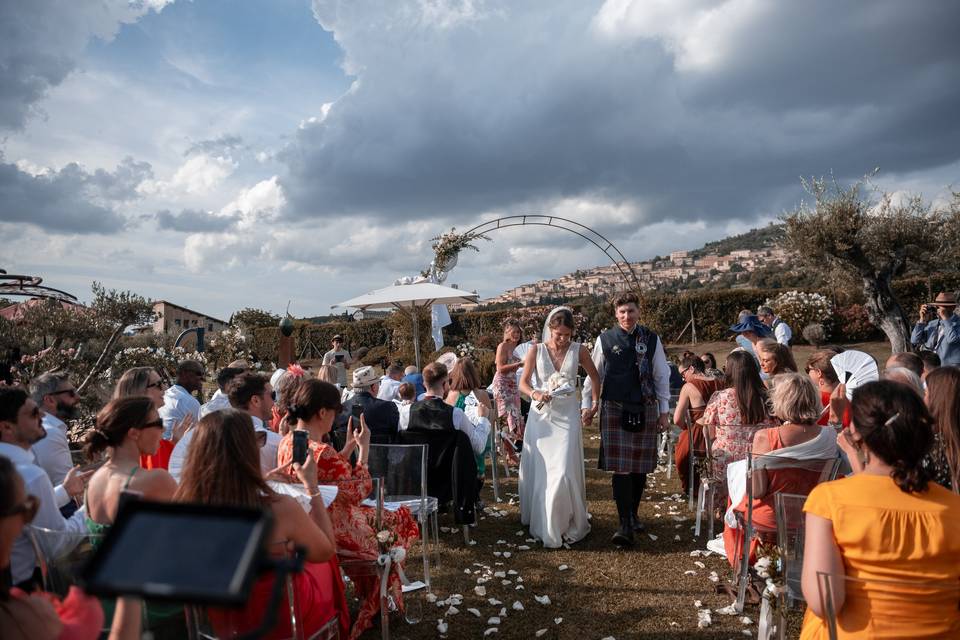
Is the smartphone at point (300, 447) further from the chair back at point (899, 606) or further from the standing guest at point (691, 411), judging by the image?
the standing guest at point (691, 411)

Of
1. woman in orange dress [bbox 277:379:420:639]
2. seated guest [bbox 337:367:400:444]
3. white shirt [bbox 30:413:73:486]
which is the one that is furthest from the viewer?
seated guest [bbox 337:367:400:444]

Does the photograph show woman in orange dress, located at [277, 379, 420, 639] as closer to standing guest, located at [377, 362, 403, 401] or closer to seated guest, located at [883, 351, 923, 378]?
standing guest, located at [377, 362, 403, 401]

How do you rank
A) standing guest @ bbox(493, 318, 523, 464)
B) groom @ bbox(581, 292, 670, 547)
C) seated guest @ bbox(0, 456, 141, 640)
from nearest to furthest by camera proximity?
1. seated guest @ bbox(0, 456, 141, 640)
2. groom @ bbox(581, 292, 670, 547)
3. standing guest @ bbox(493, 318, 523, 464)

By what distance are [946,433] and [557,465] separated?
2853 mm

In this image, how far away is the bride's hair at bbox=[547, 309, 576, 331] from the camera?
17.4 ft

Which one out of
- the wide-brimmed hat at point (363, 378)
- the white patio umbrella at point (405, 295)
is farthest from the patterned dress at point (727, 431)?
the white patio umbrella at point (405, 295)

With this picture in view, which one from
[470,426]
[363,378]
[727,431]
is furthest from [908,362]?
[363,378]

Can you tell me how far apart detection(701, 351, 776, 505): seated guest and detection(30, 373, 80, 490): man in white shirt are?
436cm

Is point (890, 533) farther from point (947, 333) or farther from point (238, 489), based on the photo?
point (947, 333)

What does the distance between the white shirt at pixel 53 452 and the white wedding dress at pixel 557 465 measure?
3.33 m

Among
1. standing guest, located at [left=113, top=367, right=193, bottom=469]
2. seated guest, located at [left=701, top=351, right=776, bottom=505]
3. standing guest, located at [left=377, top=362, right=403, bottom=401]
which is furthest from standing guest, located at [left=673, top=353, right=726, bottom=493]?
standing guest, located at [left=113, top=367, right=193, bottom=469]

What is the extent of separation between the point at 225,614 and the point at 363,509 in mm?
1419

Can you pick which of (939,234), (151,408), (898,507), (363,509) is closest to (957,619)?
(898,507)

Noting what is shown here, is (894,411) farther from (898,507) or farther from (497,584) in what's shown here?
(497,584)
